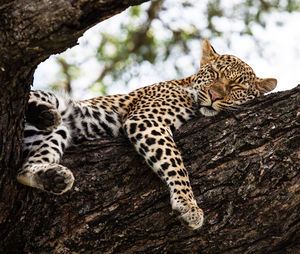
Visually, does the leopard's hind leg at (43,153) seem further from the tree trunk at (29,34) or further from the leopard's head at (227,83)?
the leopard's head at (227,83)

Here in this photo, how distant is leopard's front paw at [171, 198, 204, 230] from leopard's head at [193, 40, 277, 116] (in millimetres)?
1533

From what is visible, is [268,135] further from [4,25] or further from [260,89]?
[4,25]

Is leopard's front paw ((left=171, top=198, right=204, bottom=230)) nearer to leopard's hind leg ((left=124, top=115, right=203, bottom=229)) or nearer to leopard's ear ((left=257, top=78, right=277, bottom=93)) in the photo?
leopard's hind leg ((left=124, top=115, right=203, bottom=229))

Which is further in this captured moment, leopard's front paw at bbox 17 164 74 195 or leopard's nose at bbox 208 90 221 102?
leopard's nose at bbox 208 90 221 102

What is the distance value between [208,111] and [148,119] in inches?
27.0

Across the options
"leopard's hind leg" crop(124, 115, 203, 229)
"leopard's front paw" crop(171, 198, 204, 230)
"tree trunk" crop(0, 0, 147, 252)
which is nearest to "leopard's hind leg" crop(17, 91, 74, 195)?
"tree trunk" crop(0, 0, 147, 252)

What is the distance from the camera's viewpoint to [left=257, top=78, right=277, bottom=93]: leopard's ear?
6488 mm

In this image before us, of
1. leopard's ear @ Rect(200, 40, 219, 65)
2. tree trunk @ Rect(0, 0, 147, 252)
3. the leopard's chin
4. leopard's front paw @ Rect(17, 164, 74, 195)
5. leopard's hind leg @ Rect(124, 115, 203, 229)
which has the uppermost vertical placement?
tree trunk @ Rect(0, 0, 147, 252)

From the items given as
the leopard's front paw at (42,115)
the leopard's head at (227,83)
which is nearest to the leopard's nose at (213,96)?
the leopard's head at (227,83)

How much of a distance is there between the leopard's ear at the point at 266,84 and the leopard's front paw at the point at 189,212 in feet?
8.11

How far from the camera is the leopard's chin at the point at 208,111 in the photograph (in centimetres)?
560

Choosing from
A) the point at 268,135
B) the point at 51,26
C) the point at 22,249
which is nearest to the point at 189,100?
the point at 268,135

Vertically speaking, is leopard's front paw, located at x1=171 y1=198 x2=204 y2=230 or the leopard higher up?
the leopard

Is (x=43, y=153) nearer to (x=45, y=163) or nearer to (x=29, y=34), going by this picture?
(x=45, y=163)
